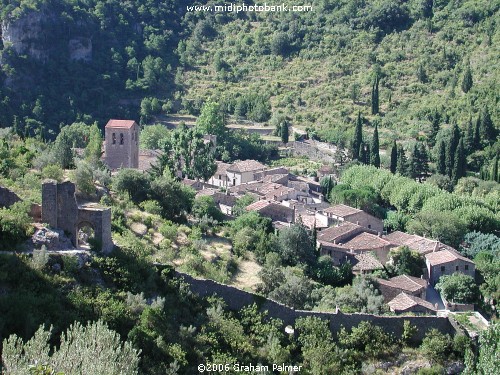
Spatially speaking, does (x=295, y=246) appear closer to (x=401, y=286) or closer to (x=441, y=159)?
(x=401, y=286)

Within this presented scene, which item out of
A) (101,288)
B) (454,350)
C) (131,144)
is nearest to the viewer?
(101,288)

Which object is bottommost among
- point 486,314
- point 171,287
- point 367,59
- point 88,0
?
point 486,314

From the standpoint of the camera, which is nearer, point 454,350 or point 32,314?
point 32,314

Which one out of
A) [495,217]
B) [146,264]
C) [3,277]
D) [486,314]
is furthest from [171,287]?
[495,217]

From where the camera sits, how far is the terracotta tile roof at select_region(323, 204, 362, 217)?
44.8 meters

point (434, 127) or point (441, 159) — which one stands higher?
point (434, 127)

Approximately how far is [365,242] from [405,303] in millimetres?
7899

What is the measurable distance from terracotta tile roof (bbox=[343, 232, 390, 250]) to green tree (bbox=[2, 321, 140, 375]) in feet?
79.9

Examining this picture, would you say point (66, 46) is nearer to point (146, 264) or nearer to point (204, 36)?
point (204, 36)

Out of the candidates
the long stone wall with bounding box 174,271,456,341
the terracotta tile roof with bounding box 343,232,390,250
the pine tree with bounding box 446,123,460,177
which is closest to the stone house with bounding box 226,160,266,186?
the pine tree with bounding box 446,123,460,177

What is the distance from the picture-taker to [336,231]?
4134 centimetres

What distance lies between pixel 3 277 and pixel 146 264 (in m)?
4.44

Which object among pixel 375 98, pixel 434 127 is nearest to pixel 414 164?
pixel 434 127

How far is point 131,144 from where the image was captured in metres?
44.6
